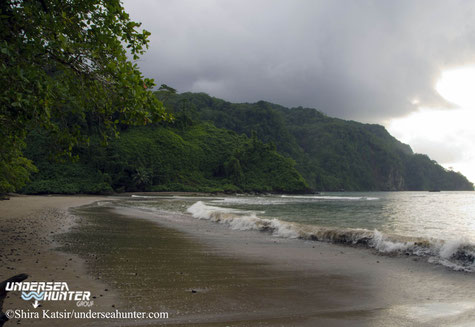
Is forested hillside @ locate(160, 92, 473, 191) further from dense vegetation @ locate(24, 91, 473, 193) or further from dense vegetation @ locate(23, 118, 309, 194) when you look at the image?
dense vegetation @ locate(23, 118, 309, 194)

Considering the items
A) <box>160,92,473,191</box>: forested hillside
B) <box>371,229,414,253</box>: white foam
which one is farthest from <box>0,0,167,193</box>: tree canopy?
<box>160,92,473,191</box>: forested hillside

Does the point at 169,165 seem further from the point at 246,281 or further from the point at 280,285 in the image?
the point at 280,285

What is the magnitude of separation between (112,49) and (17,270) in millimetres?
4689

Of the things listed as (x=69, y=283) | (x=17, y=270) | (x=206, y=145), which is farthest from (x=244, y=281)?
(x=206, y=145)

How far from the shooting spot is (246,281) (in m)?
5.72

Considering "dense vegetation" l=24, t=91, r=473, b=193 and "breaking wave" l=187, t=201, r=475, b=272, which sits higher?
"dense vegetation" l=24, t=91, r=473, b=193

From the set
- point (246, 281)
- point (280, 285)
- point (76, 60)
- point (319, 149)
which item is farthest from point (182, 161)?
point (319, 149)

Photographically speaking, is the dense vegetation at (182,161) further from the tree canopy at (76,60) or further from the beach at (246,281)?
the beach at (246,281)

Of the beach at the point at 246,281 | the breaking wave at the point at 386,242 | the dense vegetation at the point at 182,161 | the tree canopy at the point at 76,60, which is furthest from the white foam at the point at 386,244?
the dense vegetation at the point at 182,161

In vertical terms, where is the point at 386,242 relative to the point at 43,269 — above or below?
above

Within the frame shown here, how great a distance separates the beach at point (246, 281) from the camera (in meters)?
4.14

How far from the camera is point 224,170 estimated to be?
91.5 meters

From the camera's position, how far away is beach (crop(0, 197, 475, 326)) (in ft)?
13.6

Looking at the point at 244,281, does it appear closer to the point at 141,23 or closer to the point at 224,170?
the point at 141,23
